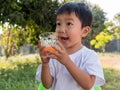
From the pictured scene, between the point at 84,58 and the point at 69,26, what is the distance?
20 cm

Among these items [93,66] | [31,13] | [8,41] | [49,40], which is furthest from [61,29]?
[8,41]

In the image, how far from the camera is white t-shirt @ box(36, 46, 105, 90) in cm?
181

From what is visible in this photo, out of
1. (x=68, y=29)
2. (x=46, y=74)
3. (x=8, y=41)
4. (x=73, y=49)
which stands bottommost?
(x=8, y=41)

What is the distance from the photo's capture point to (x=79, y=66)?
182cm

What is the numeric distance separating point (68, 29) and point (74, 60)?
Result: 0.61 ft

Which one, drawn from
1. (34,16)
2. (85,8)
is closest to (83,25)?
(85,8)

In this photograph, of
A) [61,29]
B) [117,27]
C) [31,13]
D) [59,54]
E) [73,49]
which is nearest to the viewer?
[59,54]

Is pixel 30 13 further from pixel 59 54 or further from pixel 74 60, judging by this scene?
pixel 59 54

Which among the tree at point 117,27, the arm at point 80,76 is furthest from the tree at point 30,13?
the tree at point 117,27

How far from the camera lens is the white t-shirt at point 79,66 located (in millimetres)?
1809

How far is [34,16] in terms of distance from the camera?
8383 millimetres

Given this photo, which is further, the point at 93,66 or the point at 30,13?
the point at 30,13

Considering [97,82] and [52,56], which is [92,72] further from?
[52,56]

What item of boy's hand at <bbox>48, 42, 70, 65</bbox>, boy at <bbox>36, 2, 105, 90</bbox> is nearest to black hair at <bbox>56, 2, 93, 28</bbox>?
boy at <bbox>36, 2, 105, 90</bbox>
